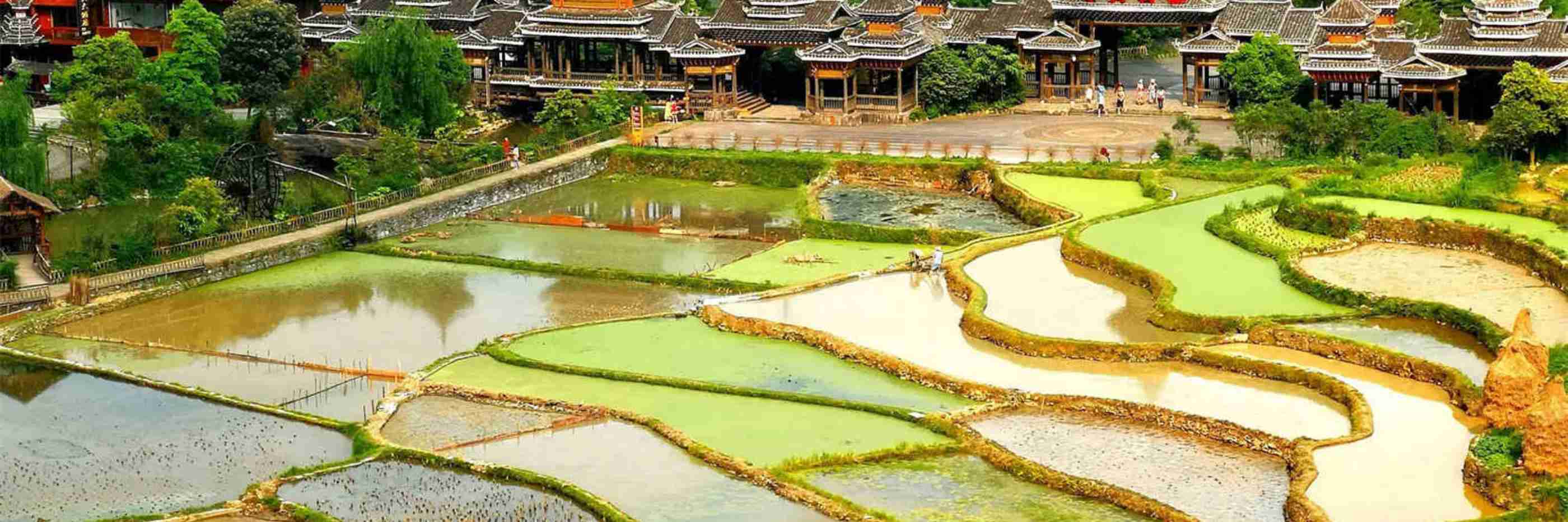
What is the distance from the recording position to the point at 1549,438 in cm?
2844

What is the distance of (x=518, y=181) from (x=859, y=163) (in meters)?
8.37

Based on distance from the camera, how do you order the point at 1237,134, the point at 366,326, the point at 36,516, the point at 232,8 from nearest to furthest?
the point at 36,516
the point at 366,326
the point at 1237,134
the point at 232,8

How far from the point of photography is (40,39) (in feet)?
212

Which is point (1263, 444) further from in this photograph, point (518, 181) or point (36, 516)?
point (518, 181)

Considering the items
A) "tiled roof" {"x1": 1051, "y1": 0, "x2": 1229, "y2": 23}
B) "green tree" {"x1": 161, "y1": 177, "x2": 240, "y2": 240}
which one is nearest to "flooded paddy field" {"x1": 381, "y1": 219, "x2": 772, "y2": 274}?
"green tree" {"x1": 161, "y1": 177, "x2": 240, "y2": 240}

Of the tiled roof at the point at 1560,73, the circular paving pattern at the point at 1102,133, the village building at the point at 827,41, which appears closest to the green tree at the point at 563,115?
the village building at the point at 827,41

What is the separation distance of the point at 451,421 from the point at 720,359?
4978 millimetres

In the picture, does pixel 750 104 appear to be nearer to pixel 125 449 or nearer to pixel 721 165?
pixel 721 165

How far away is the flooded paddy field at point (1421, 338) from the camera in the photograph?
34.9 meters

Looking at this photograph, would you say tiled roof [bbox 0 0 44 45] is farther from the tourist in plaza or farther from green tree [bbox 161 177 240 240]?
the tourist in plaza

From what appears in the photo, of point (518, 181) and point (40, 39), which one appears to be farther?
point (40, 39)

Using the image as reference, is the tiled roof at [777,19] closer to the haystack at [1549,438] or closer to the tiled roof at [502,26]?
Result: the tiled roof at [502,26]

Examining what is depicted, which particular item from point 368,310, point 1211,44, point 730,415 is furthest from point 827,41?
point 730,415

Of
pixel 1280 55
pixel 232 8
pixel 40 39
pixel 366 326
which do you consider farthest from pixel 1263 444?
pixel 40 39
